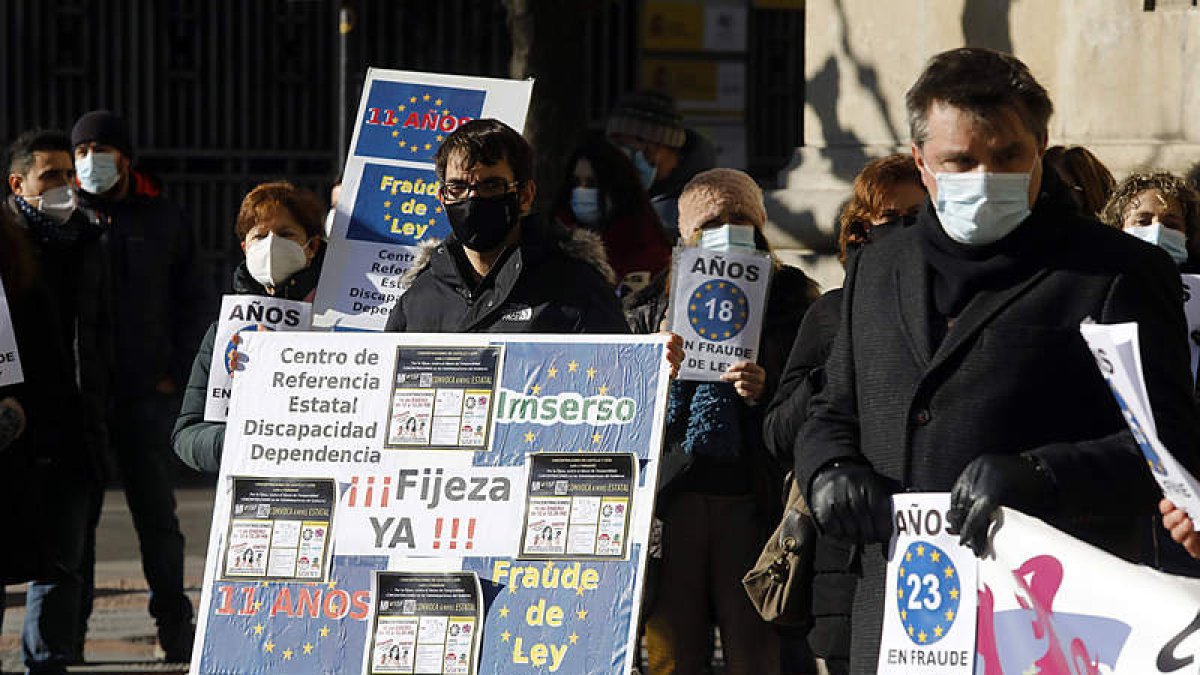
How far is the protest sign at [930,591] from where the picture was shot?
159 inches

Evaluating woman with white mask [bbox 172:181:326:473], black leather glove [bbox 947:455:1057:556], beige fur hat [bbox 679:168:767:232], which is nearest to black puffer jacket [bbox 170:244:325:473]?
woman with white mask [bbox 172:181:326:473]

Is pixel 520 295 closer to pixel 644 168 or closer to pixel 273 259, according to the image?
pixel 273 259

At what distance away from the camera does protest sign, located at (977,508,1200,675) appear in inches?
147

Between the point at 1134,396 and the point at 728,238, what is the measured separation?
107 inches

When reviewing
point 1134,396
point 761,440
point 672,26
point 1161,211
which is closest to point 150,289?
point 761,440

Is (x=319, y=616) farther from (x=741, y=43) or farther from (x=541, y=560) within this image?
(x=741, y=43)

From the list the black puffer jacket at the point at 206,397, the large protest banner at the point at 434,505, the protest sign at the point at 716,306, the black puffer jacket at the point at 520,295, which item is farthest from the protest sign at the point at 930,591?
the black puffer jacket at the point at 206,397

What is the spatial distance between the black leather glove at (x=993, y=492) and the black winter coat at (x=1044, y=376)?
25mm

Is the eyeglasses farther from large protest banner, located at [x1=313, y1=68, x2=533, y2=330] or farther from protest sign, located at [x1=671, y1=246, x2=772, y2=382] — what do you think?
large protest banner, located at [x1=313, y1=68, x2=533, y2=330]

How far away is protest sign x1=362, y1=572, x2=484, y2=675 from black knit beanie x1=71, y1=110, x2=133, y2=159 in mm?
4168

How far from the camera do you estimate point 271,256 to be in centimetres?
643

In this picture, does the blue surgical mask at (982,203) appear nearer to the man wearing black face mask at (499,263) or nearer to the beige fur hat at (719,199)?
the man wearing black face mask at (499,263)

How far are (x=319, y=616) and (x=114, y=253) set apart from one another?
4004 mm

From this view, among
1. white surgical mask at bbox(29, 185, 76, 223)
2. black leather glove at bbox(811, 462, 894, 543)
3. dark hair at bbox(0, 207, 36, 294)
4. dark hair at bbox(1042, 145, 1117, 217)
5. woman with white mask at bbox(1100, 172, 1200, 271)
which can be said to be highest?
white surgical mask at bbox(29, 185, 76, 223)
